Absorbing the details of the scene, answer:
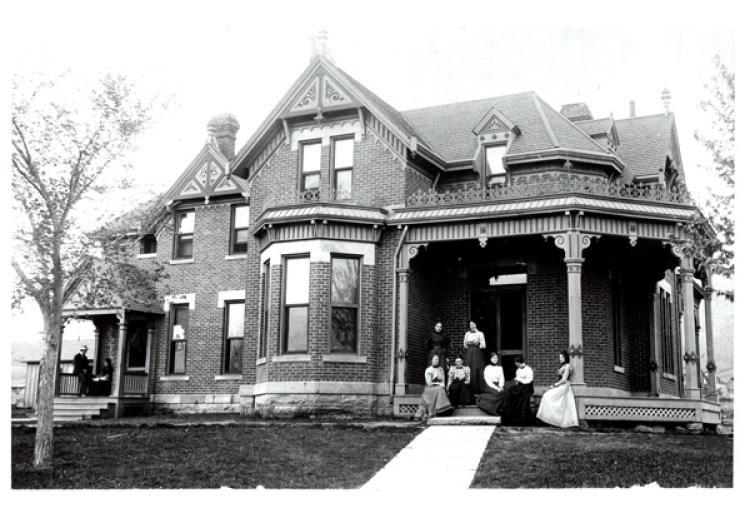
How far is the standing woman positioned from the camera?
19.2 m

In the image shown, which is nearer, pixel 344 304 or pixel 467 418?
pixel 467 418

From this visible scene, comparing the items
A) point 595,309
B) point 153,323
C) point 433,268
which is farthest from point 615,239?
point 153,323

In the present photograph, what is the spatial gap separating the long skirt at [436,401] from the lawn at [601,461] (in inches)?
114

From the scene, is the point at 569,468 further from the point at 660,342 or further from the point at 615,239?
the point at 660,342

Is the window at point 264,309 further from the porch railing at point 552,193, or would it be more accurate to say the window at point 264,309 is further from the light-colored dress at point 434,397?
the light-colored dress at point 434,397

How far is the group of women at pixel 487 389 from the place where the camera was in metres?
16.7

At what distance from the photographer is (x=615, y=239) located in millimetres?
19719

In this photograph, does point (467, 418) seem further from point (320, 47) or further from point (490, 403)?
point (320, 47)

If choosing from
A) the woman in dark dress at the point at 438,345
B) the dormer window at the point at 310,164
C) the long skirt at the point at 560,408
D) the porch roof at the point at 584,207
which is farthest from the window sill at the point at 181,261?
the long skirt at the point at 560,408

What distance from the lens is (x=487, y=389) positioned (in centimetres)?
1958

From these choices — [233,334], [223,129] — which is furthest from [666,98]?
[233,334]

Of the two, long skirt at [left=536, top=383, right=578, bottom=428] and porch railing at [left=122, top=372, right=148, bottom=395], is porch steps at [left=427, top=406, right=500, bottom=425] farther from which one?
porch railing at [left=122, top=372, right=148, bottom=395]

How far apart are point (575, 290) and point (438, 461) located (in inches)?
236

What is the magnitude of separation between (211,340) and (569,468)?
46.8ft
